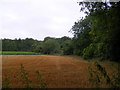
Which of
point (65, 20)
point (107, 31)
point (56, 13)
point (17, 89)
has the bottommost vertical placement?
point (17, 89)

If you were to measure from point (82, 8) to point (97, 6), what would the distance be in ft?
1.64

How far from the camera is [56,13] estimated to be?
4340 mm

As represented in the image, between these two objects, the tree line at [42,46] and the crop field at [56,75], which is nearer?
the crop field at [56,75]

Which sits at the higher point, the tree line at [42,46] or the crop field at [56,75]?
the tree line at [42,46]

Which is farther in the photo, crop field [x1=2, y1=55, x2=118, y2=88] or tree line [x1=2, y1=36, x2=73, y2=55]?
tree line [x1=2, y1=36, x2=73, y2=55]

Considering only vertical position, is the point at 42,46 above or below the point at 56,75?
above

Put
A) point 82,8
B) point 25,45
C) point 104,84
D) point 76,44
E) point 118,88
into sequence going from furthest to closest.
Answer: point 25,45
point 76,44
point 82,8
point 104,84
point 118,88

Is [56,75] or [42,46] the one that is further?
[42,46]

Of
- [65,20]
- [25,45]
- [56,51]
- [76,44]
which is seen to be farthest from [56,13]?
[56,51]

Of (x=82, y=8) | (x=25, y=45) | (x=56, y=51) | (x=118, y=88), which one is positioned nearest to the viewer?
(x=118, y=88)

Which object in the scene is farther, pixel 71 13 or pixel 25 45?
pixel 25 45

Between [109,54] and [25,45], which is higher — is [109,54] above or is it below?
below

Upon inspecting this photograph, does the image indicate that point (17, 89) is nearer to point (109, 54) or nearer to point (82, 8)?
point (82, 8)

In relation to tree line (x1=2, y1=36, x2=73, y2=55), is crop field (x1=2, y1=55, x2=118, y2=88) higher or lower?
lower
